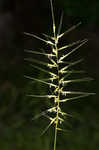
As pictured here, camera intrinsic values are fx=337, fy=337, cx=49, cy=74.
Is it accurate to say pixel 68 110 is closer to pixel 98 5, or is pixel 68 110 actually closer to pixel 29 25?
pixel 98 5

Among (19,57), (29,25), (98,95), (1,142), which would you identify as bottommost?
(1,142)

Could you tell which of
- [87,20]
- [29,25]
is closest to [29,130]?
[87,20]

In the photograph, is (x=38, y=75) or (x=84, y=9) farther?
(x=38, y=75)

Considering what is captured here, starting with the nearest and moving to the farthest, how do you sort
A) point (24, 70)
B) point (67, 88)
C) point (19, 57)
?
point (67, 88) < point (24, 70) < point (19, 57)

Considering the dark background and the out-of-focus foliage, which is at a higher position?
the out-of-focus foliage

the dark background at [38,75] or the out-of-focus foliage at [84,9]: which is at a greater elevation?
the out-of-focus foliage at [84,9]

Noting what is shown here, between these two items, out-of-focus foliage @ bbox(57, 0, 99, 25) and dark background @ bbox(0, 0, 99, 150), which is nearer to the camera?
dark background @ bbox(0, 0, 99, 150)

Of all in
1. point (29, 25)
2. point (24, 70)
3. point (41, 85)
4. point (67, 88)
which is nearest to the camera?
point (41, 85)

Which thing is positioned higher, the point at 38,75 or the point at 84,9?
the point at 84,9
